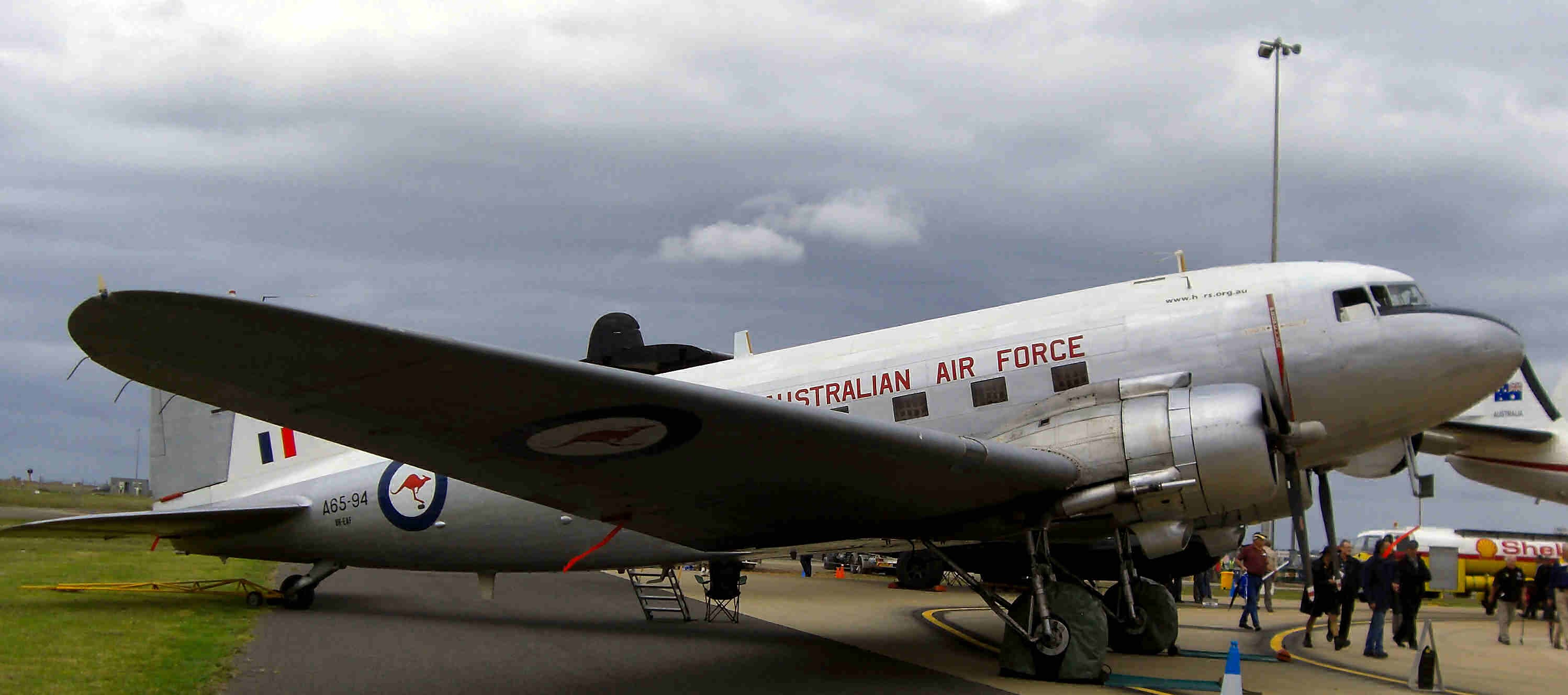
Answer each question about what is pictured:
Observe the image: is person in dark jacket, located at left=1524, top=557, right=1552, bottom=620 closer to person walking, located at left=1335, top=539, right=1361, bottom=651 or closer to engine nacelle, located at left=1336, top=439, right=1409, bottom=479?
person walking, located at left=1335, top=539, right=1361, bottom=651

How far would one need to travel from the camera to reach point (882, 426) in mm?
7223

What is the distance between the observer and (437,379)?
5.75m

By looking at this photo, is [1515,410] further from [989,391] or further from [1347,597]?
[989,391]

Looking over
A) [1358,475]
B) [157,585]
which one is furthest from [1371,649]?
[157,585]

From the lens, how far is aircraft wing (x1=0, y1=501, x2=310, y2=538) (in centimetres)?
1316

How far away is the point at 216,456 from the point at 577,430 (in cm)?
1047

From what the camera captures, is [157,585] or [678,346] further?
[678,346]

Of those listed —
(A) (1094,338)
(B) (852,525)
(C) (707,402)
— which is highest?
(A) (1094,338)

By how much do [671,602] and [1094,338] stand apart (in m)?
11.4

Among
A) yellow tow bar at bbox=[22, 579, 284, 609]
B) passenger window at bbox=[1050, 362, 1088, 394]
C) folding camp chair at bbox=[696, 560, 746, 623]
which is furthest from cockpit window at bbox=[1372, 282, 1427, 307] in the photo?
yellow tow bar at bbox=[22, 579, 284, 609]

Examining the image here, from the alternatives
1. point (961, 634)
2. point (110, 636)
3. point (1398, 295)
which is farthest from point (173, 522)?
point (1398, 295)

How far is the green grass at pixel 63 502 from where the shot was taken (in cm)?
5312

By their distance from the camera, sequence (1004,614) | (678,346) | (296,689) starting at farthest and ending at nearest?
(678,346)
(1004,614)
(296,689)

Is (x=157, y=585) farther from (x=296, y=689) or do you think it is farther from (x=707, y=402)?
(x=707, y=402)
